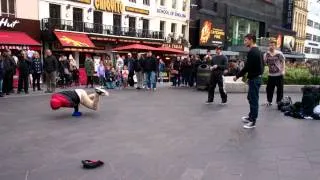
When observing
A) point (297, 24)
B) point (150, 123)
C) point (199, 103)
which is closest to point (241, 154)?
point (150, 123)

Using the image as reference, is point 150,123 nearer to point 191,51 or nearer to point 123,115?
point 123,115

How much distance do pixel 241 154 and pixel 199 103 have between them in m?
6.19

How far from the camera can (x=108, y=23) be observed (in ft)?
111

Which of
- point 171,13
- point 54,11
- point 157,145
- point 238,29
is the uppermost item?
point 171,13

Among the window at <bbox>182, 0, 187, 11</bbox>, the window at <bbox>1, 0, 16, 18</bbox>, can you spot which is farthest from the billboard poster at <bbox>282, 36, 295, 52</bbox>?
the window at <bbox>1, 0, 16, 18</bbox>

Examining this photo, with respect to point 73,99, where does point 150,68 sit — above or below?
above

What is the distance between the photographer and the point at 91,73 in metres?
19.3

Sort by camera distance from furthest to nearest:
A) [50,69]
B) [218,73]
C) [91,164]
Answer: [50,69] < [218,73] < [91,164]

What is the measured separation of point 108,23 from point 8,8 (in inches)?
367

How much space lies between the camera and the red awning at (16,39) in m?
24.5

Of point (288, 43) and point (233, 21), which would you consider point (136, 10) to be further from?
point (288, 43)

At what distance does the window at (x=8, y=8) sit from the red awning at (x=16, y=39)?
3.81 ft

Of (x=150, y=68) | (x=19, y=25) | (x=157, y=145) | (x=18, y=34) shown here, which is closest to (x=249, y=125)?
(x=157, y=145)

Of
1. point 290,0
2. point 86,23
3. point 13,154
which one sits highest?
point 290,0
